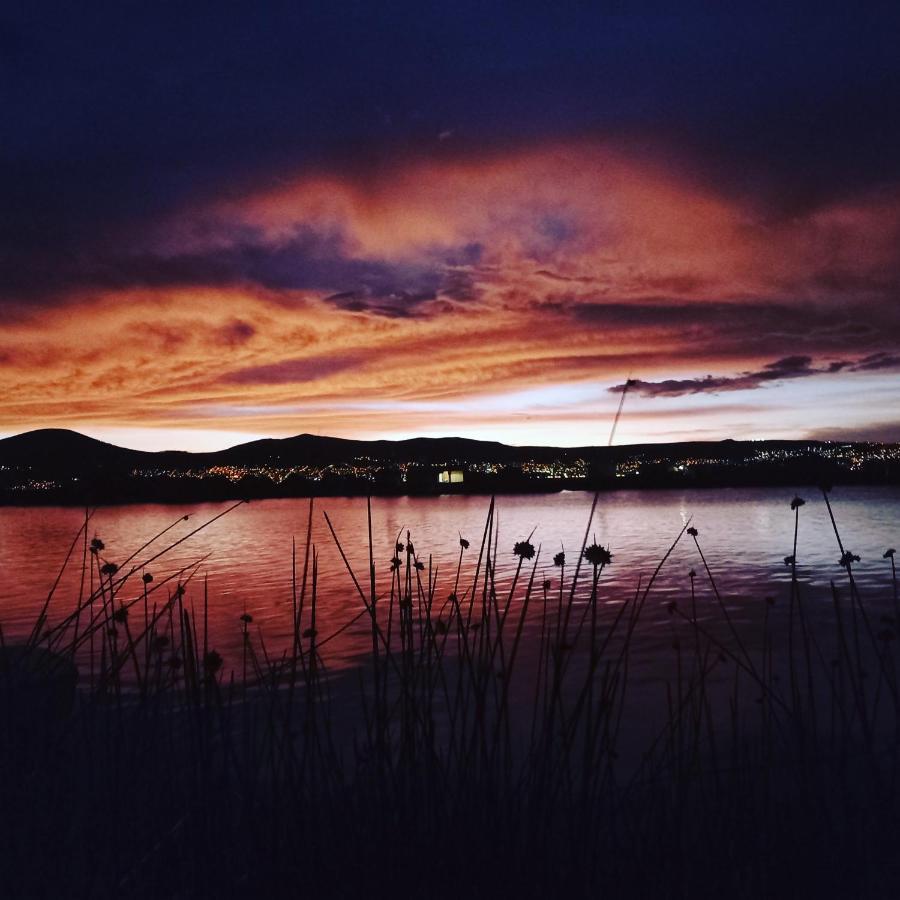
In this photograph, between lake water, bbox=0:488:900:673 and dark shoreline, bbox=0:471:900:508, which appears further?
dark shoreline, bbox=0:471:900:508

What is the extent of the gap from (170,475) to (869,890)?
104293mm

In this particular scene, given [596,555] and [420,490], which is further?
[420,490]

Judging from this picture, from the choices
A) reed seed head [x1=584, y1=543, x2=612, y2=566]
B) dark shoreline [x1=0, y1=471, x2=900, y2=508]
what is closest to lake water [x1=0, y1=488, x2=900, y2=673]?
reed seed head [x1=584, y1=543, x2=612, y2=566]

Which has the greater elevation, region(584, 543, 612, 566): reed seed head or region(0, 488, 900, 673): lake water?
region(584, 543, 612, 566): reed seed head

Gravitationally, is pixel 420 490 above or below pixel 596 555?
below

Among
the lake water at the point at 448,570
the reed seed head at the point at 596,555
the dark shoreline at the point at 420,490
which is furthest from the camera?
the dark shoreline at the point at 420,490

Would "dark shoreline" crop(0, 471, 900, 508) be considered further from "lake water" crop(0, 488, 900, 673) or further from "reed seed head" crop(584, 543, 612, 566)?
"reed seed head" crop(584, 543, 612, 566)

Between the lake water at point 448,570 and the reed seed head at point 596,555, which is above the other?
the reed seed head at point 596,555

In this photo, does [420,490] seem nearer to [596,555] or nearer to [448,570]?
[448,570]

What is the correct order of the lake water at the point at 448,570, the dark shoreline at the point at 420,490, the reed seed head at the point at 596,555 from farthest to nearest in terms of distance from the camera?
the dark shoreline at the point at 420,490, the lake water at the point at 448,570, the reed seed head at the point at 596,555

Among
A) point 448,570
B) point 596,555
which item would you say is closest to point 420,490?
point 448,570

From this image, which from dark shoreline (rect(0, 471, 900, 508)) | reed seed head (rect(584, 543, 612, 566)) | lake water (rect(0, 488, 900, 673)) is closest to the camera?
reed seed head (rect(584, 543, 612, 566))

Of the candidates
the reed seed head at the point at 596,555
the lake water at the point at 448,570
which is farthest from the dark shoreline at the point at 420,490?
the reed seed head at the point at 596,555

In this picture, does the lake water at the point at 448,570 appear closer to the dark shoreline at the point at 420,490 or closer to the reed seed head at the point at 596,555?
the reed seed head at the point at 596,555
